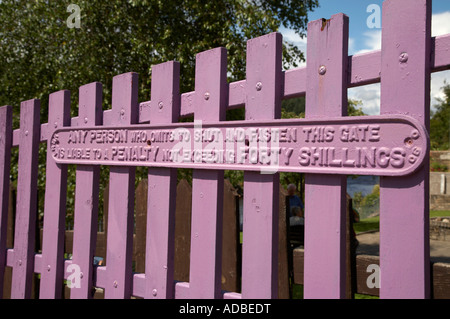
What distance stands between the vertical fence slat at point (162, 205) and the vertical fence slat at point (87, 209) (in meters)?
0.48

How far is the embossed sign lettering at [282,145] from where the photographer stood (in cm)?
147

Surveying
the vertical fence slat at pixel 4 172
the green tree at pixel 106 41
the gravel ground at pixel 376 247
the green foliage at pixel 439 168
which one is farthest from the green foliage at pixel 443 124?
the vertical fence slat at pixel 4 172

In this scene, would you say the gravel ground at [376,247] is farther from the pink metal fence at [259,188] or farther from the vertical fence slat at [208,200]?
the vertical fence slat at [208,200]

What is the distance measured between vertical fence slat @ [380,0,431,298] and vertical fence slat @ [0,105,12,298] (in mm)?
2694

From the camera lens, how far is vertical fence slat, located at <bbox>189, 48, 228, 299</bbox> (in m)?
1.95

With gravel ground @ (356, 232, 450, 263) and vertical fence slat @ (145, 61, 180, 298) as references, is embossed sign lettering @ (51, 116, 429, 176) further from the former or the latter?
gravel ground @ (356, 232, 450, 263)

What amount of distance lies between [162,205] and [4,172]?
1.65 m

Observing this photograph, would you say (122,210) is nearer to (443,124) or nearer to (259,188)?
(259,188)

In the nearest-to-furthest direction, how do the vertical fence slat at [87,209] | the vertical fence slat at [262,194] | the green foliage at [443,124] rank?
the vertical fence slat at [262,194], the vertical fence slat at [87,209], the green foliage at [443,124]

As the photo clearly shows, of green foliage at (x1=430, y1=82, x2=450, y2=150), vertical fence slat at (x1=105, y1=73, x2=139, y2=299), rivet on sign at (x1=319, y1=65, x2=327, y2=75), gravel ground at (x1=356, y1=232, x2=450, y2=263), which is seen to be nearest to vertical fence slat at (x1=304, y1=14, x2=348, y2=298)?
rivet on sign at (x1=319, y1=65, x2=327, y2=75)

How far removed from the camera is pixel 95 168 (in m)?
2.49

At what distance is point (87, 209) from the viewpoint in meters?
2.52

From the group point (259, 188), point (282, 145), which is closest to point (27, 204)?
point (259, 188)

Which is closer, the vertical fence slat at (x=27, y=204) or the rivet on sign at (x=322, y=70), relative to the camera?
the rivet on sign at (x=322, y=70)
